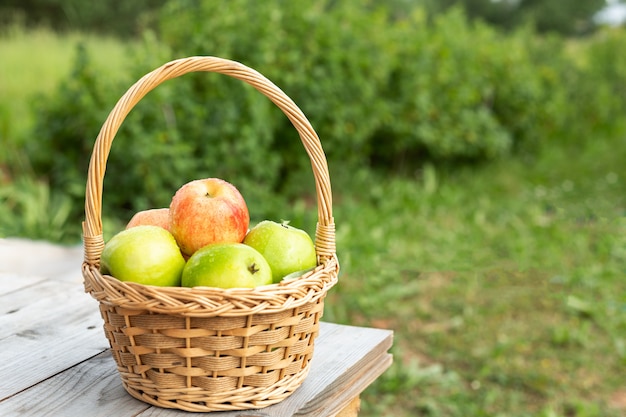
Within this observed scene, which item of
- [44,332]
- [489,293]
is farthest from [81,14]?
[44,332]

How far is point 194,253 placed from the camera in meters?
1.43

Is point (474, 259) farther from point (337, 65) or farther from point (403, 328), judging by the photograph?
point (337, 65)

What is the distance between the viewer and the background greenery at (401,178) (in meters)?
3.44

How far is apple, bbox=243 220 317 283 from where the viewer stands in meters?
1.44

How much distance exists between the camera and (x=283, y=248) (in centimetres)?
145

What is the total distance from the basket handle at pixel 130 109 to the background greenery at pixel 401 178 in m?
1.66

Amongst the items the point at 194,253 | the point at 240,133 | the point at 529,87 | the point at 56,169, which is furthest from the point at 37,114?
the point at 529,87

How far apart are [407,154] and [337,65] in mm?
1922

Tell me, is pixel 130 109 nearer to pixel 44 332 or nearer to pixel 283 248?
pixel 283 248

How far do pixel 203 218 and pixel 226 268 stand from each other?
0.16m

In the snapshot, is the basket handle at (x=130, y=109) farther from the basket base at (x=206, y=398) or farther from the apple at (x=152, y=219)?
the basket base at (x=206, y=398)

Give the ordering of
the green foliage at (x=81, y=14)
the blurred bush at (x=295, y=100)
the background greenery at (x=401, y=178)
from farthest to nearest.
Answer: the green foliage at (x=81, y=14)
the blurred bush at (x=295, y=100)
the background greenery at (x=401, y=178)

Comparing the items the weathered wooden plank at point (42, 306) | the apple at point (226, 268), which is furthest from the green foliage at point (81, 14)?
the apple at point (226, 268)

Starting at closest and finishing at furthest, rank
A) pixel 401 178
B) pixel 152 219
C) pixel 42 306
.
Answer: pixel 152 219 → pixel 42 306 → pixel 401 178
